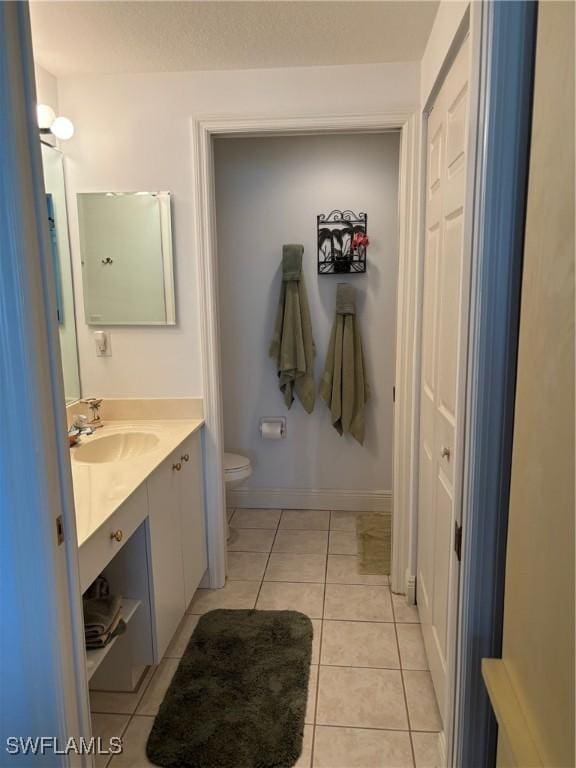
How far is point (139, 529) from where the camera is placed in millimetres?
1956

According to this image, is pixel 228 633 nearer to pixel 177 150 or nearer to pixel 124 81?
pixel 177 150

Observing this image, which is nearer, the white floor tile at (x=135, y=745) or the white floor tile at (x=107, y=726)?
the white floor tile at (x=135, y=745)

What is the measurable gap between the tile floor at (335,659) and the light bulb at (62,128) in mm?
2197

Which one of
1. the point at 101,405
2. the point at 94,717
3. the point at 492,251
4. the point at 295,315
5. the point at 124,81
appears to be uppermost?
the point at 124,81

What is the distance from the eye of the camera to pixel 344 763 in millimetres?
1753

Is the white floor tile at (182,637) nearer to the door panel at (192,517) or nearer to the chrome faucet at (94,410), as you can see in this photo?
the door panel at (192,517)

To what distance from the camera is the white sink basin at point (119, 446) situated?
7.81 ft

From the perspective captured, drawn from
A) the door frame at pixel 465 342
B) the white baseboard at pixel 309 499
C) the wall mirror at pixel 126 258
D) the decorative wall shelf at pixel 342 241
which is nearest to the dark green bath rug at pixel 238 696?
the door frame at pixel 465 342

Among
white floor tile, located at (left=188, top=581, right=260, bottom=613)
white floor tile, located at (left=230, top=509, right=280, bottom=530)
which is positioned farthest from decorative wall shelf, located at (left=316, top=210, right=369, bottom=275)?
white floor tile, located at (left=188, top=581, right=260, bottom=613)

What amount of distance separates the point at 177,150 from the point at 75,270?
2.42 feet

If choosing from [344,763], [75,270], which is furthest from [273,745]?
[75,270]

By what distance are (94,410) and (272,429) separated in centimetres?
132

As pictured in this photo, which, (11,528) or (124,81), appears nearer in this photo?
(11,528)

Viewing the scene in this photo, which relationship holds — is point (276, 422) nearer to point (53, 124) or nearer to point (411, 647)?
point (411, 647)
